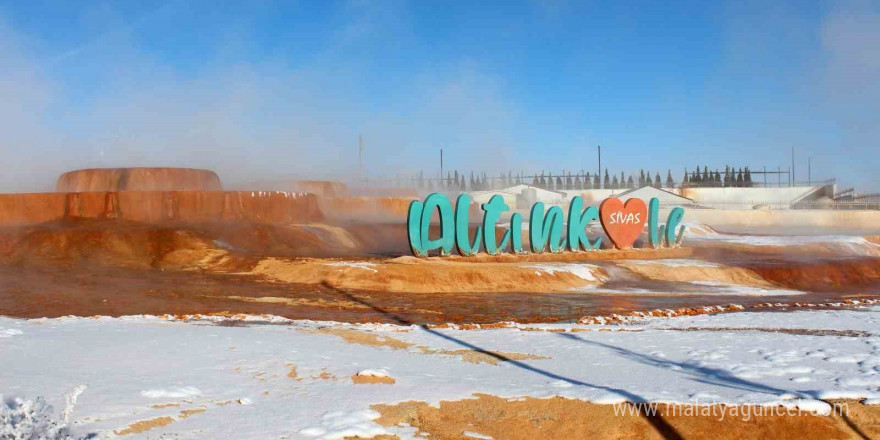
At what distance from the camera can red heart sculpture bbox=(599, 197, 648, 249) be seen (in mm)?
35031

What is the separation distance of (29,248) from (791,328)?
105 feet

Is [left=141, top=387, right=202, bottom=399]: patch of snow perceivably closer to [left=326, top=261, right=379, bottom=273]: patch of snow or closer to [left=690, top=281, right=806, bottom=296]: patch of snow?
[left=326, top=261, right=379, bottom=273]: patch of snow

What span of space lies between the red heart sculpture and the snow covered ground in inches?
766

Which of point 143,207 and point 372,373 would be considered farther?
point 143,207

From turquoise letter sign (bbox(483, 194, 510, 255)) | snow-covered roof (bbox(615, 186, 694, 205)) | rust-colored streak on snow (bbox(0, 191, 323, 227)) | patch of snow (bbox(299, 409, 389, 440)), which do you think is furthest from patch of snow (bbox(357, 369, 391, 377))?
snow-covered roof (bbox(615, 186, 694, 205))

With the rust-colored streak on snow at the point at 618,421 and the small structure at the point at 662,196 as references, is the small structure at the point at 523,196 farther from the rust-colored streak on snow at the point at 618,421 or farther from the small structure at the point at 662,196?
the rust-colored streak on snow at the point at 618,421

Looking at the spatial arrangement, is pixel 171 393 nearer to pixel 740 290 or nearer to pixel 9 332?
pixel 9 332

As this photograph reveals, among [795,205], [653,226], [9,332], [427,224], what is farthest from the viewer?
[795,205]

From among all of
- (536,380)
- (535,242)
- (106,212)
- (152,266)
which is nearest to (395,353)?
(536,380)

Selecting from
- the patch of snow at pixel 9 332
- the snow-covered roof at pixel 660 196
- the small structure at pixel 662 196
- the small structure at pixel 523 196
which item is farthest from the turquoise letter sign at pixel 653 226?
the snow-covered roof at pixel 660 196

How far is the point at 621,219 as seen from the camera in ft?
116

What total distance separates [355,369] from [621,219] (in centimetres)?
2698

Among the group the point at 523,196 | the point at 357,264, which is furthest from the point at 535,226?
the point at 523,196

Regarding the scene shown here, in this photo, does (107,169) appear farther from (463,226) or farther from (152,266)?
(463,226)
